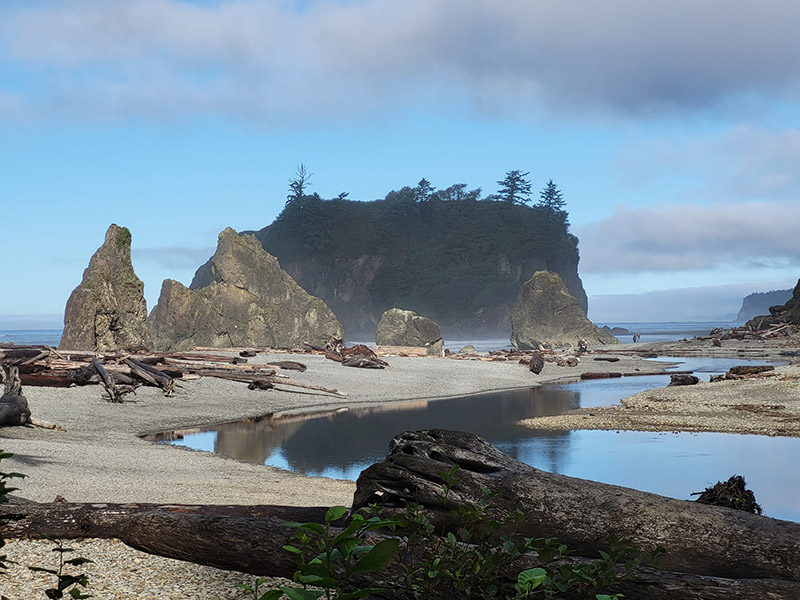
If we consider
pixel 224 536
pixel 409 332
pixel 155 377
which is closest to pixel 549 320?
pixel 409 332

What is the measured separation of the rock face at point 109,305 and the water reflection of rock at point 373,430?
1488cm

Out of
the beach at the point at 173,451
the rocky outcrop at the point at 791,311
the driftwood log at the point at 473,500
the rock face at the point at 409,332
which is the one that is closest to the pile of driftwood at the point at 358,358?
the beach at the point at 173,451

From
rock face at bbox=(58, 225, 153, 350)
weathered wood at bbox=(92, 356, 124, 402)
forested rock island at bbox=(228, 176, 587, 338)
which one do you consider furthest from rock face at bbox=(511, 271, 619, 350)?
weathered wood at bbox=(92, 356, 124, 402)

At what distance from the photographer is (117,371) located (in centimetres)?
2331

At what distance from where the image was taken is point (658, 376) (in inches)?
1462

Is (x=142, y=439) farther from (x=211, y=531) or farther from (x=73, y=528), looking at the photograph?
(x=211, y=531)


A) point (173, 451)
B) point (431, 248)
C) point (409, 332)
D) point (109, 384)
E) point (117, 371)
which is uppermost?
point (431, 248)

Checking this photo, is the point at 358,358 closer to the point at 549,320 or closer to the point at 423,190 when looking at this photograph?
the point at 549,320

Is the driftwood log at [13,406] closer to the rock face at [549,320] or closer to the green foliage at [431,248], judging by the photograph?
the rock face at [549,320]

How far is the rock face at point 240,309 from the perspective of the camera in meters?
56.7

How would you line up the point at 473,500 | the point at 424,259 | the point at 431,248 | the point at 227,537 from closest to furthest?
the point at 227,537
the point at 473,500
the point at 424,259
the point at 431,248

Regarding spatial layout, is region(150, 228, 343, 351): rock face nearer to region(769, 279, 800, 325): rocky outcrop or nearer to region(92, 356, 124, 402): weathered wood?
region(92, 356, 124, 402): weathered wood

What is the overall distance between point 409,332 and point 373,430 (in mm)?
35914

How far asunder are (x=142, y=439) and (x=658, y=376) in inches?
1057
